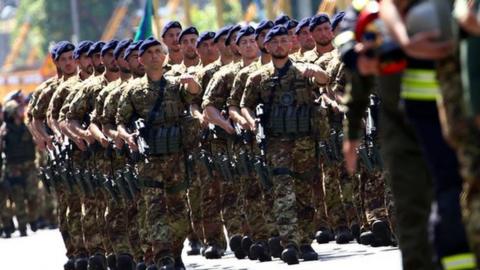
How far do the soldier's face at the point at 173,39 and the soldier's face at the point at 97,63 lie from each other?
0.90 m

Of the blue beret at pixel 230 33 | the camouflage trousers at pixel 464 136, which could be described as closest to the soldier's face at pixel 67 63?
the blue beret at pixel 230 33

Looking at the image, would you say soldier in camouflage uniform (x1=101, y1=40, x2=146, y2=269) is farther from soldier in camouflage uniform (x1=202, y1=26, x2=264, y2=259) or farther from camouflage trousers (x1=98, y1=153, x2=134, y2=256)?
soldier in camouflage uniform (x1=202, y1=26, x2=264, y2=259)

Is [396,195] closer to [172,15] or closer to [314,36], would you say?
[314,36]

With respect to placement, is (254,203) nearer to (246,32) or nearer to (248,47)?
(248,47)

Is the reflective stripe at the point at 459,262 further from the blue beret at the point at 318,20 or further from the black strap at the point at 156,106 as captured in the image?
the blue beret at the point at 318,20

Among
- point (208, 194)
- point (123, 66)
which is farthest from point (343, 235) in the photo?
point (123, 66)

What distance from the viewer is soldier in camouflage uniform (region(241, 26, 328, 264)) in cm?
1650

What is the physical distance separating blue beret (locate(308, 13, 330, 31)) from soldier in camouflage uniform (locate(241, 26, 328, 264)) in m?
1.48

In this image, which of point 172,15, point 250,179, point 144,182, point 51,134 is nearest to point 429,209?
point 144,182

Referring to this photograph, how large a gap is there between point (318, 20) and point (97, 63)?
6.98 feet

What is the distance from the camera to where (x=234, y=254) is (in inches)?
726

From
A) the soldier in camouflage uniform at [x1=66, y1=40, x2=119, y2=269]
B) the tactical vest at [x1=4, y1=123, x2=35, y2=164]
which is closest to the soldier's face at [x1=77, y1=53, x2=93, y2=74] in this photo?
the soldier in camouflage uniform at [x1=66, y1=40, x2=119, y2=269]

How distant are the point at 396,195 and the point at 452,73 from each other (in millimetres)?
1460

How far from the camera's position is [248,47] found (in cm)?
1800
